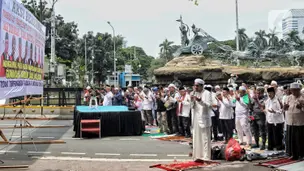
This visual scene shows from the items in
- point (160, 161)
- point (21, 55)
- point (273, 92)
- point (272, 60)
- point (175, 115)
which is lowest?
point (160, 161)

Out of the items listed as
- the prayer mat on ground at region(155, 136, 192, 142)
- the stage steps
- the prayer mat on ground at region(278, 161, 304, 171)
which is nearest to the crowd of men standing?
the prayer mat on ground at region(155, 136, 192, 142)

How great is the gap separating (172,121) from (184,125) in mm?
995

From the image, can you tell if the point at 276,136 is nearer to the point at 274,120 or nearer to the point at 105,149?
the point at 274,120

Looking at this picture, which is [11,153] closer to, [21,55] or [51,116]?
[21,55]

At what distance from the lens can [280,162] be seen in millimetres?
7434

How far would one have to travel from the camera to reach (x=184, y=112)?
38.0 feet

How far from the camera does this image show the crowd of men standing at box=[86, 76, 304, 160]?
7.74 meters

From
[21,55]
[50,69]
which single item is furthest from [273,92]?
[50,69]

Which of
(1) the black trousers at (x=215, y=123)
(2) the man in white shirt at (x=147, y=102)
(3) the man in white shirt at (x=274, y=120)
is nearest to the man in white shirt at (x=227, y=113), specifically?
(1) the black trousers at (x=215, y=123)

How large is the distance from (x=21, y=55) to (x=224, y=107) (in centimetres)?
581

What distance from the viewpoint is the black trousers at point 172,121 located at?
12602mm

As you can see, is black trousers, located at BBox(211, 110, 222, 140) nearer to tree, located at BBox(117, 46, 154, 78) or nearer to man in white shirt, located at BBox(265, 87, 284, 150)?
man in white shirt, located at BBox(265, 87, 284, 150)

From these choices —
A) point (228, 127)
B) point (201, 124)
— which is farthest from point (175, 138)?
point (201, 124)

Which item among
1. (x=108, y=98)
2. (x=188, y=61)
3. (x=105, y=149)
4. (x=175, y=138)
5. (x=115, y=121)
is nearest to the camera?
(x=105, y=149)
